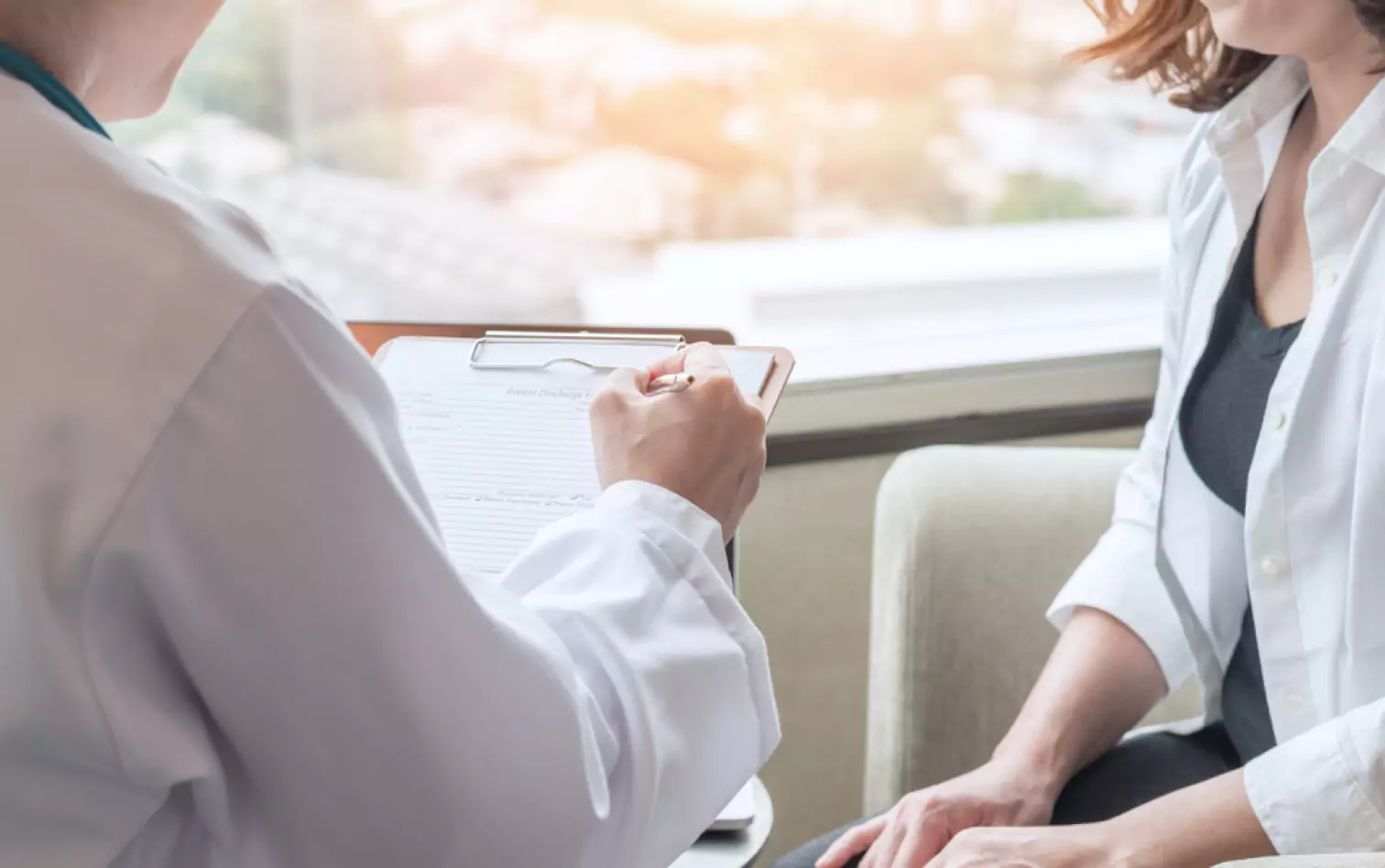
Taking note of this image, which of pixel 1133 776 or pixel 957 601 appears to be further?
pixel 957 601

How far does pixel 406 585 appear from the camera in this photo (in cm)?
57

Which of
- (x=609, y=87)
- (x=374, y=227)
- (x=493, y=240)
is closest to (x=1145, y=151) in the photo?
(x=609, y=87)

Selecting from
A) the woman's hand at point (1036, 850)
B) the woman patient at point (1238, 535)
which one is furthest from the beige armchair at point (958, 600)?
the woman's hand at point (1036, 850)

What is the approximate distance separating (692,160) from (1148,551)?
787mm

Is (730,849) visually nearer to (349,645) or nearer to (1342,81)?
(349,645)

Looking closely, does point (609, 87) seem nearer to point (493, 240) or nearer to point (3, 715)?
point (493, 240)

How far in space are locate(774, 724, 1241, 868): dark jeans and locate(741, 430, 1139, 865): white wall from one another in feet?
1.87

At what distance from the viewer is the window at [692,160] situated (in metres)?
1.62

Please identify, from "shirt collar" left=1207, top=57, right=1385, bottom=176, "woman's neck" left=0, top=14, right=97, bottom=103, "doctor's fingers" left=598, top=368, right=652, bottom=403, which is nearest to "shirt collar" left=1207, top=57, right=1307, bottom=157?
"shirt collar" left=1207, top=57, right=1385, bottom=176

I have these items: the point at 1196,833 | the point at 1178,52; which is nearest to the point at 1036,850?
the point at 1196,833

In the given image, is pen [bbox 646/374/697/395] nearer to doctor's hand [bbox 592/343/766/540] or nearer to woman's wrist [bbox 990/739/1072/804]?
doctor's hand [bbox 592/343/766/540]

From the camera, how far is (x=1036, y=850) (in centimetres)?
96

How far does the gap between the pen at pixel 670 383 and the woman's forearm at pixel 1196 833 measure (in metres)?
0.44

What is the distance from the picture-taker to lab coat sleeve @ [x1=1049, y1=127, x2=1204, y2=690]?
1183mm
